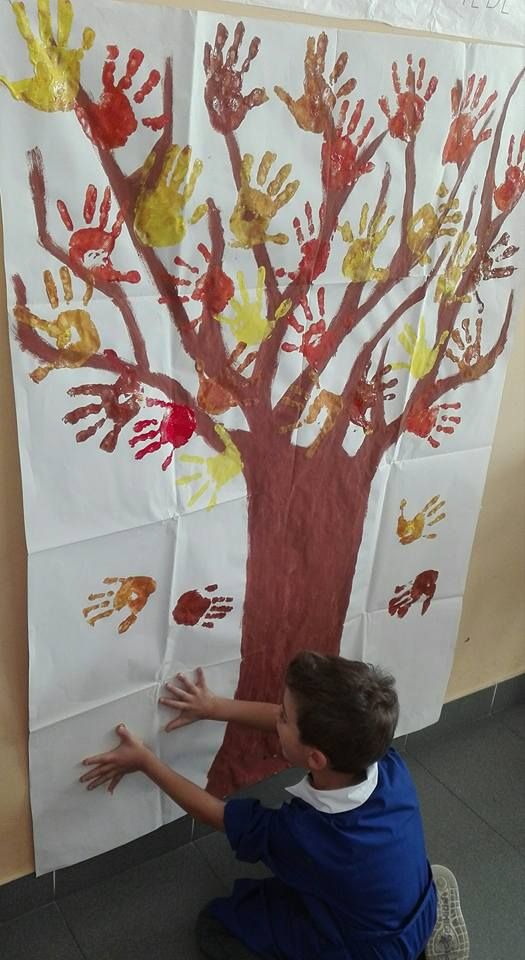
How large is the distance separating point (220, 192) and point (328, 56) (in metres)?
0.25

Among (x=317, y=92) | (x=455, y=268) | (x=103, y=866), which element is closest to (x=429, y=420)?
(x=455, y=268)

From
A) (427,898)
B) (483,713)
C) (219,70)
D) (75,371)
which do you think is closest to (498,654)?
(483,713)

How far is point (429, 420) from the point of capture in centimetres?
165

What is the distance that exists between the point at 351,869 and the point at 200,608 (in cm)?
48

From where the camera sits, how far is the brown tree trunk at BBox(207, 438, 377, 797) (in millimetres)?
1507

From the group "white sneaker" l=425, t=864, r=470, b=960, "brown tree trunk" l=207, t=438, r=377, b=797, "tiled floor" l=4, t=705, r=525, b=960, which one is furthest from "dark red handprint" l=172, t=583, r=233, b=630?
"white sneaker" l=425, t=864, r=470, b=960

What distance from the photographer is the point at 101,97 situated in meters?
1.07

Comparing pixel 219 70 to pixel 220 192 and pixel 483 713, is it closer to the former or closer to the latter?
pixel 220 192

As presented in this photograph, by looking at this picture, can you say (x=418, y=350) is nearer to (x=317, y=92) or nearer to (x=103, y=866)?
(x=317, y=92)

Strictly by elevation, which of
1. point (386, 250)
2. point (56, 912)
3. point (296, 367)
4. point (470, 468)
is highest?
point (386, 250)

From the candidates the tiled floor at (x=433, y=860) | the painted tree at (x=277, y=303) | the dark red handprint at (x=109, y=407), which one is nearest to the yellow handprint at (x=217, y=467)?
the painted tree at (x=277, y=303)

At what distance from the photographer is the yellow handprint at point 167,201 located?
1.15 meters

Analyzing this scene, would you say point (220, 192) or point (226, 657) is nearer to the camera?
point (220, 192)

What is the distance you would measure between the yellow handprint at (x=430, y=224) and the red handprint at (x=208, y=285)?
367 mm
